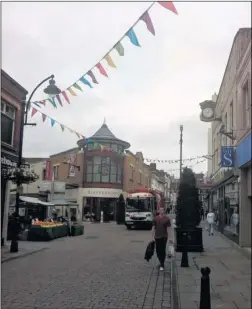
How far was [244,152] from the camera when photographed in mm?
1593

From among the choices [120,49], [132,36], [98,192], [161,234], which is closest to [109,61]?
[120,49]

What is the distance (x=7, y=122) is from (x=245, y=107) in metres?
14.7

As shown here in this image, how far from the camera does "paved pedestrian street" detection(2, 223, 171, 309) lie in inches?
259

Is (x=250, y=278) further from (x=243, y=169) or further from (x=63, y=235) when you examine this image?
(x=63, y=235)

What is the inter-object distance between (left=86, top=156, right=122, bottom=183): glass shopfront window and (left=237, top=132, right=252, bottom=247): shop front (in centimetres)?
3992

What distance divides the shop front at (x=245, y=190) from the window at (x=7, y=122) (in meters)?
14.0

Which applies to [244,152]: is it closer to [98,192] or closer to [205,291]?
[205,291]

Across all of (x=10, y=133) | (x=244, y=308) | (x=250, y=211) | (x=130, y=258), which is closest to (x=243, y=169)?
(x=250, y=211)

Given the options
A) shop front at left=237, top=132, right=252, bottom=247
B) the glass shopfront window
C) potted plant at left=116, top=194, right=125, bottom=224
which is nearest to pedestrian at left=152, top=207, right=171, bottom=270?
shop front at left=237, top=132, right=252, bottom=247

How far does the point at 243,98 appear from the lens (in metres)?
1.84

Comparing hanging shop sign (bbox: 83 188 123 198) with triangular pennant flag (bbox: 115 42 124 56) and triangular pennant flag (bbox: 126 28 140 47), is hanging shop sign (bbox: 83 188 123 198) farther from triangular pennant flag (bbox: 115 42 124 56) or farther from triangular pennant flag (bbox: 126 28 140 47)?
triangular pennant flag (bbox: 126 28 140 47)

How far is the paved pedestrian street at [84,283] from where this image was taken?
6.58 meters

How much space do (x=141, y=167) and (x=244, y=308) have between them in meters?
49.5

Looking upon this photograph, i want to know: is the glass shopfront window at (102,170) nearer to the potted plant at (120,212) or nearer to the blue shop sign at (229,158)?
the potted plant at (120,212)
